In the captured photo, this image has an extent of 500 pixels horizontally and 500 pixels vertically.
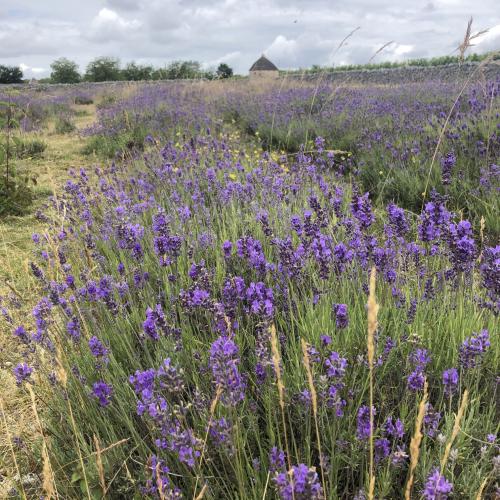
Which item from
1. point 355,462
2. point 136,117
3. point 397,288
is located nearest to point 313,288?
point 397,288

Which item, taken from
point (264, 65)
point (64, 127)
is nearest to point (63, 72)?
point (264, 65)

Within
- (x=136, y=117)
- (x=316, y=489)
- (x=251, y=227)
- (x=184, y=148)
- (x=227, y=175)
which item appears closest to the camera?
(x=316, y=489)

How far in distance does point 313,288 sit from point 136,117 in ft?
29.7

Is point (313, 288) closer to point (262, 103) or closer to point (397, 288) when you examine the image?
point (397, 288)

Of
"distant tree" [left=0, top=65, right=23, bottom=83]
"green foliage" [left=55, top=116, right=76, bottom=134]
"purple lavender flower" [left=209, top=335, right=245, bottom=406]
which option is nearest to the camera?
"purple lavender flower" [left=209, top=335, right=245, bottom=406]

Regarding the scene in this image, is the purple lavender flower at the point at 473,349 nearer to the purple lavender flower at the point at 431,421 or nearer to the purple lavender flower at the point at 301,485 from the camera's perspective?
the purple lavender flower at the point at 431,421

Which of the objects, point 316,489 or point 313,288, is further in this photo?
point 313,288

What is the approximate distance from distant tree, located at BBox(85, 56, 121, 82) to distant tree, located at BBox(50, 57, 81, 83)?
156cm

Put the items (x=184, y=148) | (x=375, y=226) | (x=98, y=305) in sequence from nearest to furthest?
(x=98, y=305), (x=375, y=226), (x=184, y=148)

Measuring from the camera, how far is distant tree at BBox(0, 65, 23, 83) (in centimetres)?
3916

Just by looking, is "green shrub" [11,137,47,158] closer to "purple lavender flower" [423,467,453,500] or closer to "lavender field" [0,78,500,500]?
"lavender field" [0,78,500,500]

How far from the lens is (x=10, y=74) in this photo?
39.8 m

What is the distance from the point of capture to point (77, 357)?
2.31m

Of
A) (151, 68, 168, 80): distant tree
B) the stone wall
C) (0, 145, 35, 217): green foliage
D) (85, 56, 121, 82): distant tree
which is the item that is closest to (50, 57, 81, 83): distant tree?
(85, 56, 121, 82): distant tree
